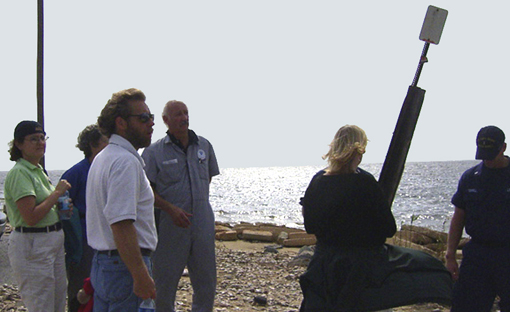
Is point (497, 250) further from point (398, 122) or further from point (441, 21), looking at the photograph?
point (441, 21)

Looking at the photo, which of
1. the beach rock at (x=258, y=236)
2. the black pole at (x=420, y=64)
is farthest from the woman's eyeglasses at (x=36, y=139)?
the beach rock at (x=258, y=236)

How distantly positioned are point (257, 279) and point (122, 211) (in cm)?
546

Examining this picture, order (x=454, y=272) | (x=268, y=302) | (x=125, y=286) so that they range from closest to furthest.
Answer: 1. (x=125, y=286)
2. (x=454, y=272)
3. (x=268, y=302)

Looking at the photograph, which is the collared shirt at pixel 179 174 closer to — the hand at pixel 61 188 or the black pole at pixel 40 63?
the hand at pixel 61 188

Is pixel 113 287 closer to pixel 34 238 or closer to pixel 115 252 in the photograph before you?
pixel 115 252

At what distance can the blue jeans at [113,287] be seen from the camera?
2902 mm

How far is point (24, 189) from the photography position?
394cm

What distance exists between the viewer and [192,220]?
459cm

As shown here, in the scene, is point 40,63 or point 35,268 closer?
point 35,268

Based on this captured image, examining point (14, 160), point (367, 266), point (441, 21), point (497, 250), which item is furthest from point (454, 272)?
point (14, 160)

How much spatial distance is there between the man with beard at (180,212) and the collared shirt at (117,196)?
4.41 ft

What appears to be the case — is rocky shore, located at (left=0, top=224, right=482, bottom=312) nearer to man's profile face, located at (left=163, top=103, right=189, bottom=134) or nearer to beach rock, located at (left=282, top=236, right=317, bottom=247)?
beach rock, located at (left=282, top=236, right=317, bottom=247)

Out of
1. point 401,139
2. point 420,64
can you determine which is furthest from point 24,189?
point 420,64

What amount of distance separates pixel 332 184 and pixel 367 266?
51cm
